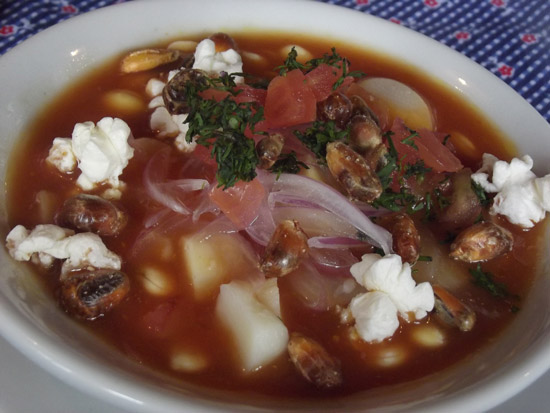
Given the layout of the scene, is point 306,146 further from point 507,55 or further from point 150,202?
point 507,55

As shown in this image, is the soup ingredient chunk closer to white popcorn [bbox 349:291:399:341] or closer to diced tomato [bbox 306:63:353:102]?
diced tomato [bbox 306:63:353:102]

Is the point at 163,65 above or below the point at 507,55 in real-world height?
above

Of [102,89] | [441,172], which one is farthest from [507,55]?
[102,89]

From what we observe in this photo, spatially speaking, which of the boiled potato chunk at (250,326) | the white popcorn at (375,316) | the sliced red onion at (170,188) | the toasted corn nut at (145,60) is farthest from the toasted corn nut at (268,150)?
the toasted corn nut at (145,60)

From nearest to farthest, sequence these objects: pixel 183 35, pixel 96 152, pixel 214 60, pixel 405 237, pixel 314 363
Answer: pixel 314 363 < pixel 405 237 < pixel 96 152 < pixel 214 60 < pixel 183 35

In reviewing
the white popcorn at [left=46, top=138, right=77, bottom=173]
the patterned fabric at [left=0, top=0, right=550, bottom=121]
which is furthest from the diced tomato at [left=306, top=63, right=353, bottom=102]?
the patterned fabric at [left=0, top=0, right=550, bottom=121]

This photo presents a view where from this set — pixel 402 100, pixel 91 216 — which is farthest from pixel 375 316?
pixel 402 100

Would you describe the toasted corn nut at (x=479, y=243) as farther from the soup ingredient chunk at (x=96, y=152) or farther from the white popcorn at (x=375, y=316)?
the soup ingredient chunk at (x=96, y=152)

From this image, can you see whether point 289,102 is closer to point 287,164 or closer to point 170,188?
point 287,164
